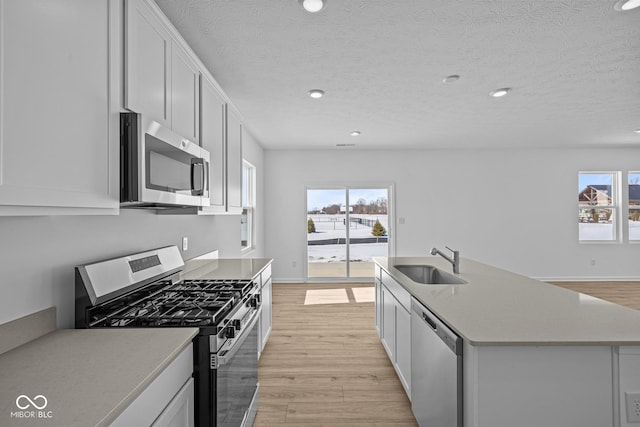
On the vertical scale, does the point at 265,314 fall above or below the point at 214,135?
below

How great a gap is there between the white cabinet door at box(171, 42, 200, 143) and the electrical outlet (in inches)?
91.8

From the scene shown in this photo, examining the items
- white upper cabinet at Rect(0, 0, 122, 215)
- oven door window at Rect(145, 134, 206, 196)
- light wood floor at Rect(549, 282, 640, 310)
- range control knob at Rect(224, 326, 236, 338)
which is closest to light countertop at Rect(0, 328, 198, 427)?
range control knob at Rect(224, 326, 236, 338)

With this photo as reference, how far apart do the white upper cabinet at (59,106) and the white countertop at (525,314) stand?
4.84 feet

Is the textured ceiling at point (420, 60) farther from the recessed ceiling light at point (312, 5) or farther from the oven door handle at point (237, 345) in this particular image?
the oven door handle at point (237, 345)

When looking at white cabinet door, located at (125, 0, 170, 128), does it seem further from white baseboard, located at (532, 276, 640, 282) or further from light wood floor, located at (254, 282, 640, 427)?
white baseboard, located at (532, 276, 640, 282)

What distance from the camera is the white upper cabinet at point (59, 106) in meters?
0.88

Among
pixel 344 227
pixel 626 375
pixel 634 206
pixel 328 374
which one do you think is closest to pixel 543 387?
pixel 626 375

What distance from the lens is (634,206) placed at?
6.46m

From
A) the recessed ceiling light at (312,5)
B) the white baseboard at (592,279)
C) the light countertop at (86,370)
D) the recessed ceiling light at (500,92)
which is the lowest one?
the white baseboard at (592,279)

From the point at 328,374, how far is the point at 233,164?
1976 mm

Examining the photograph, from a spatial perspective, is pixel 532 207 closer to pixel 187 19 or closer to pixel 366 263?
pixel 366 263

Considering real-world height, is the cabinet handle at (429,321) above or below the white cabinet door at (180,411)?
above

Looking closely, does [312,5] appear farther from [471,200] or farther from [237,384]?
[471,200]

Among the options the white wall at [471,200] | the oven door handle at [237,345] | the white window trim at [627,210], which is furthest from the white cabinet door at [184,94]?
the white window trim at [627,210]
